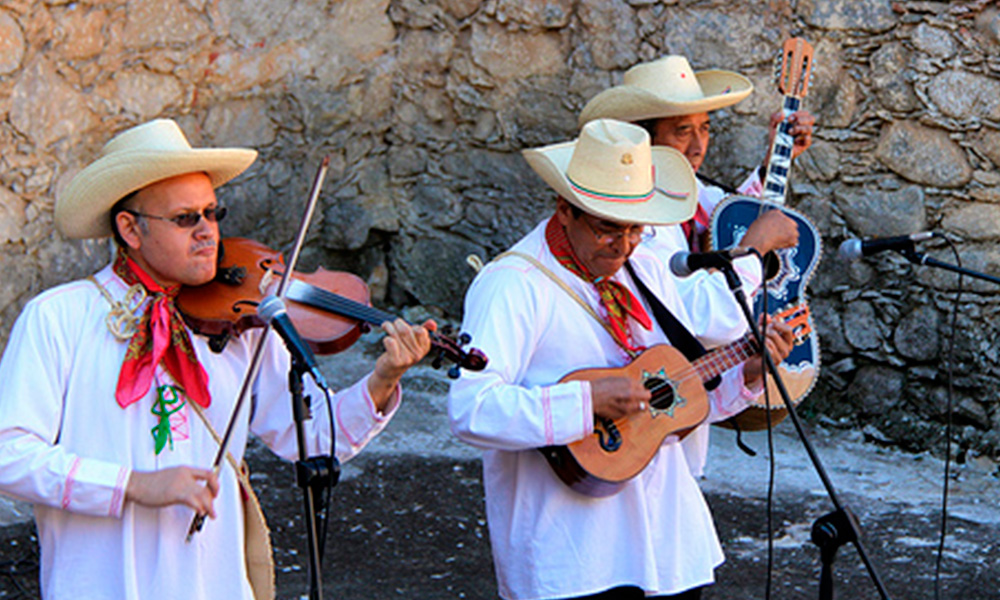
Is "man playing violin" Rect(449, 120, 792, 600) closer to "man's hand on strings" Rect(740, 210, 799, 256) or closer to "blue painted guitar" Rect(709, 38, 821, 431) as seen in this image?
"man's hand on strings" Rect(740, 210, 799, 256)

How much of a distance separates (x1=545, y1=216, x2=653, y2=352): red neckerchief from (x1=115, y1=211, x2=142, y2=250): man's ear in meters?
1.12

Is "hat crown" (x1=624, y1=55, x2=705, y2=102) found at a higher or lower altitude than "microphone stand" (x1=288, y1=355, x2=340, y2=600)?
higher

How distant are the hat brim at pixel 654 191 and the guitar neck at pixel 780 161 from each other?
→ 3.17ft

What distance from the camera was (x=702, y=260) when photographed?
2896 mm

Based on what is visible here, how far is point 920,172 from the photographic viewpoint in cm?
615

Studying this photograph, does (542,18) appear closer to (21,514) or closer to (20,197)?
(20,197)

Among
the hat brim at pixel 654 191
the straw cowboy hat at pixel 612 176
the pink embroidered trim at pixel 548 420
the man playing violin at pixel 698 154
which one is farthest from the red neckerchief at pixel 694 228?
the pink embroidered trim at pixel 548 420

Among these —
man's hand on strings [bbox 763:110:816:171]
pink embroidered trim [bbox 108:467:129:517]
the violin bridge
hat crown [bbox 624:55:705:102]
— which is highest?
hat crown [bbox 624:55:705:102]

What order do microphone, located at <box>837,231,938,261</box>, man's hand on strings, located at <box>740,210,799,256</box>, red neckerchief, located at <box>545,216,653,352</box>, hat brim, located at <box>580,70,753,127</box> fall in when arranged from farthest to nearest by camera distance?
hat brim, located at <box>580,70,753,127</box> < man's hand on strings, located at <box>740,210,799,256</box> < red neckerchief, located at <box>545,216,653,352</box> < microphone, located at <box>837,231,938,261</box>

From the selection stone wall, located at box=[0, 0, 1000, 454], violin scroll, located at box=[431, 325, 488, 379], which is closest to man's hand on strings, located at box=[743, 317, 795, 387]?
violin scroll, located at box=[431, 325, 488, 379]

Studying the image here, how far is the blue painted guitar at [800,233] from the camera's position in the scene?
14.3ft

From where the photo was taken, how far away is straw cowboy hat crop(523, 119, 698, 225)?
3169mm

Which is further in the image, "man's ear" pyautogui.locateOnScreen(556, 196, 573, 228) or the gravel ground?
the gravel ground

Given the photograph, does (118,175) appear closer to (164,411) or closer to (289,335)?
(164,411)
